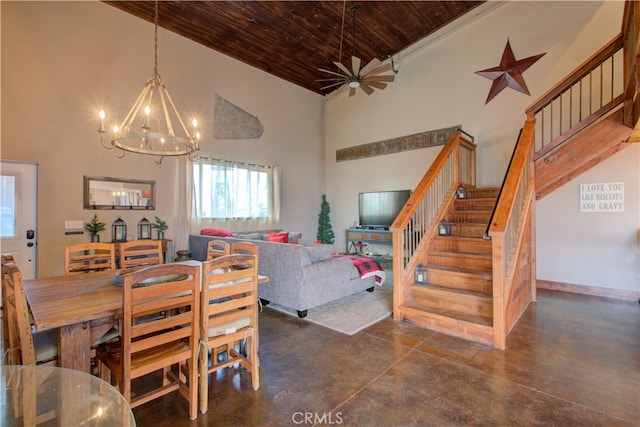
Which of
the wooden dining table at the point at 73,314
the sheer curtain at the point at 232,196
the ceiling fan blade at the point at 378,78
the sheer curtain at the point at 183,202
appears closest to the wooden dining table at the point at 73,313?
the wooden dining table at the point at 73,314

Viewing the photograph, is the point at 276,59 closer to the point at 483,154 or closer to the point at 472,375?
the point at 483,154

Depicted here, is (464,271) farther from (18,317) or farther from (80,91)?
(80,91)

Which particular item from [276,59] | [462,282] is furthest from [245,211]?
[462,282]

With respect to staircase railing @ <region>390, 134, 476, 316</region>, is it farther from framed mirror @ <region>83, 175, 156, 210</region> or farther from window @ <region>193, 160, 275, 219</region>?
framed mirror @ <region>83, 175, 156, 210</region>

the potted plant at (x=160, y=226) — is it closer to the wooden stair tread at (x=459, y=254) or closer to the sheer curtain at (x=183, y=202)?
the sheer curtain at (x=183, y=202)

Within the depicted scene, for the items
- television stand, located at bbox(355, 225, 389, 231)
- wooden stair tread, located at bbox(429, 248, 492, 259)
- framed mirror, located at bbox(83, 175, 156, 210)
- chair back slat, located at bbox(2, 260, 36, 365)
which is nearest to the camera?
chair back slat, located at bbox(2, 260, 36, 365)

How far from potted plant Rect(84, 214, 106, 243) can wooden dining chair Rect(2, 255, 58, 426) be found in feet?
9.39

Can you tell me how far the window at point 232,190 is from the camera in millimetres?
5848

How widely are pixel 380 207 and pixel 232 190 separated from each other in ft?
11.3

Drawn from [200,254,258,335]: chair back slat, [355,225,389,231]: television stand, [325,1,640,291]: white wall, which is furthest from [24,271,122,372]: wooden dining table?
[325,1,640,291]: white wall

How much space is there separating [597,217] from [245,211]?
6259 mm

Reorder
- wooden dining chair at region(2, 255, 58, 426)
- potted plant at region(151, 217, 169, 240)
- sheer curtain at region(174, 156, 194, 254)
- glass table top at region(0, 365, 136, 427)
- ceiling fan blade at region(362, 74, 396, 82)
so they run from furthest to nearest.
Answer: sheer curtain at region(174, 156, 194, 254) < potted plant at region(151, 217, 169, 240) < ceiling fan blade at region(362, 74, 396, 82) < wooden dining chair at region(2, 255, 58, 426) < glass table top at region(0, 365, 136, 427)

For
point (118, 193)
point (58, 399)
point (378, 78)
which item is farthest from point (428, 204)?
point (118, 193)

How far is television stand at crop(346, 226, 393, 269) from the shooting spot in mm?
6441
